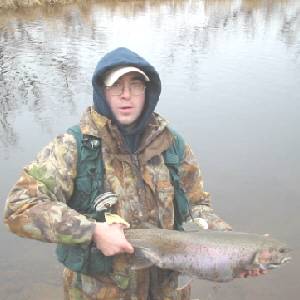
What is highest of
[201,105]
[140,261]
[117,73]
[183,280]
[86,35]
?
[117,73]

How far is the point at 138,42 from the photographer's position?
18.5m

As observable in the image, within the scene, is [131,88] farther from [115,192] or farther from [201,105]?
[201,105]

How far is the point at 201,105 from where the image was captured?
11406 millimetres

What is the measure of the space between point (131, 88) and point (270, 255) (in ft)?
4.39

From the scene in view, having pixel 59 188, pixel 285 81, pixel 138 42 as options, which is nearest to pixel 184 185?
pixel 59 188

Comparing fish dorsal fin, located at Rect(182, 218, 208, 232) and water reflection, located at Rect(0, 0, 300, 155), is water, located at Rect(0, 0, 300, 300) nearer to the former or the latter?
water reflection, located at Rect(0, 0, 300, 155)

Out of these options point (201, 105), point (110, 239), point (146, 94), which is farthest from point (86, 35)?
point (110, 239)

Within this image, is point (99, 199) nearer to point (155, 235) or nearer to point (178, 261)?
point (155, 235)

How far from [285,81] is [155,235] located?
11286mm

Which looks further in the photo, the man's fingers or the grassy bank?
the grassy bank

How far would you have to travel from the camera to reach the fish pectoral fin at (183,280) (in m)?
3.10

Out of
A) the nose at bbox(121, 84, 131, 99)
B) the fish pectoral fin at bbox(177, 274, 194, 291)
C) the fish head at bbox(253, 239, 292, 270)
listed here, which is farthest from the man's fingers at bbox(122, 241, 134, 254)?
the nose at bbox(121, 84, 131, 99)

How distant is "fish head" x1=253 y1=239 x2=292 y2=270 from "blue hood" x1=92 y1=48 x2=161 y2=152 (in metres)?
1.00

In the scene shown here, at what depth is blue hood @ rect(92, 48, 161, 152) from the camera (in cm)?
312
